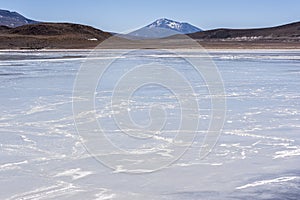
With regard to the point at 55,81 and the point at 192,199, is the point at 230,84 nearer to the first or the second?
the point at 55,81

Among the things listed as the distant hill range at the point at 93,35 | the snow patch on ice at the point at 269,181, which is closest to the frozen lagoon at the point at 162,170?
the snow patch on ice at the point at 269,181

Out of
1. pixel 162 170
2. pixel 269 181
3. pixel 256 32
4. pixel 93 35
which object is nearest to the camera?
pixel 269 181

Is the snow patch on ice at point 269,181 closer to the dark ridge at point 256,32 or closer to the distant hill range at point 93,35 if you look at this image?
the distant hill range at point 93,35

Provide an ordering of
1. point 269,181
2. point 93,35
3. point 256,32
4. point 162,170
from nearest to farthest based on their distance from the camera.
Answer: point 269,181 → point 162,170 → point 93,35 → point 256,32

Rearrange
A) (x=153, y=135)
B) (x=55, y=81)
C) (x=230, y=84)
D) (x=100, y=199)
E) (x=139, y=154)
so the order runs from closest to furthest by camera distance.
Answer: (x=100, y=199), (x=139, y=154), (x=153, y=135), (x=230, y=84), (x=55, y=81)

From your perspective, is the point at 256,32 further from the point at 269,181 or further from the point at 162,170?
the point at 269,181

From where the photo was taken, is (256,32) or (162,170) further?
(256,32)

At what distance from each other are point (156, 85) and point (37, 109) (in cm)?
423

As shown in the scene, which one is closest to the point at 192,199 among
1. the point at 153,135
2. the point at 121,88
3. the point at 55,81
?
the point at 153,135

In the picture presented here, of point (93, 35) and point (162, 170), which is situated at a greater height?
point (93, 35)

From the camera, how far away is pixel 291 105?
833 centimetres

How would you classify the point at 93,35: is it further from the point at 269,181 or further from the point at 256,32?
the point at 269,181

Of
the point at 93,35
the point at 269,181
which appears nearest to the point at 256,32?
the point at 93,35

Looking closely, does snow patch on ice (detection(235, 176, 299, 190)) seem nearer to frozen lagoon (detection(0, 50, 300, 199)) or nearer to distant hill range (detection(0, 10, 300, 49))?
frozen lagoon (detection(0, 50, 300, 199))
